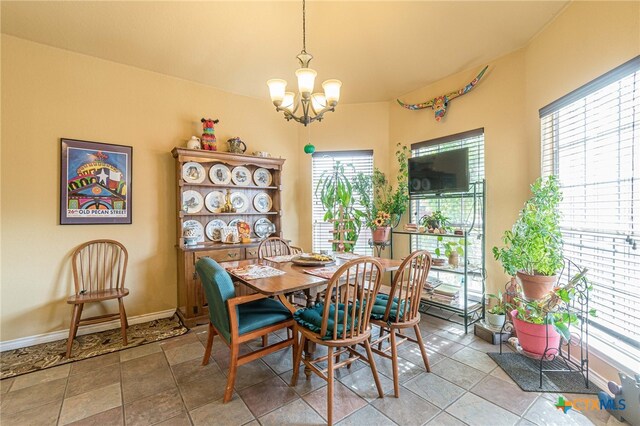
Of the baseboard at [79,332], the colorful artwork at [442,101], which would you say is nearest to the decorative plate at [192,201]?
the baseboard at [79,332]

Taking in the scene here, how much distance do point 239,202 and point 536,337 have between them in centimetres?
344

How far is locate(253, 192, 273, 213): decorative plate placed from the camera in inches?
154

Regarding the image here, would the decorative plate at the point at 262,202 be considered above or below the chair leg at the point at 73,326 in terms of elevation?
above

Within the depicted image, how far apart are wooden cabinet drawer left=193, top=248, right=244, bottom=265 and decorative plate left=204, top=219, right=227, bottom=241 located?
0.39 meters

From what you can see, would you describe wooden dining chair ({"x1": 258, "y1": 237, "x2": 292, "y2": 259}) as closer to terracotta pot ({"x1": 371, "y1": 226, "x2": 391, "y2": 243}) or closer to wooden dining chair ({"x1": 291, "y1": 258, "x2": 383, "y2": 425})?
terracotta pot ({"x1": 371, "y1": 226, "x2": 391, "y2": 243})

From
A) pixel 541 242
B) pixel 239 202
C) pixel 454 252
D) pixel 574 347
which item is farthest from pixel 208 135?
pixel 574 347

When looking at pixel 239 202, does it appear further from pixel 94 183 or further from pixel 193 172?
pixel 94 183

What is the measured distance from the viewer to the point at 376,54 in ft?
9.60

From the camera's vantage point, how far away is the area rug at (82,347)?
7.53 ft

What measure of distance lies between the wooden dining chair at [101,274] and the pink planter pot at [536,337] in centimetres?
355

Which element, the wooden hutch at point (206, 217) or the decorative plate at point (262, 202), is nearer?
the wooden hutch at point (206, 217)

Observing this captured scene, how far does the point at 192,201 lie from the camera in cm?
342

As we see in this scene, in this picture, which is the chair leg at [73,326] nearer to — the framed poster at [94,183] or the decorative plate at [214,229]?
the framed poster at [94,183]

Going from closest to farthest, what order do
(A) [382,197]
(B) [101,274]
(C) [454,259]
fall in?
1. (B) [101,274]
2. (C) [454,259]
3. (A) [382,197]
